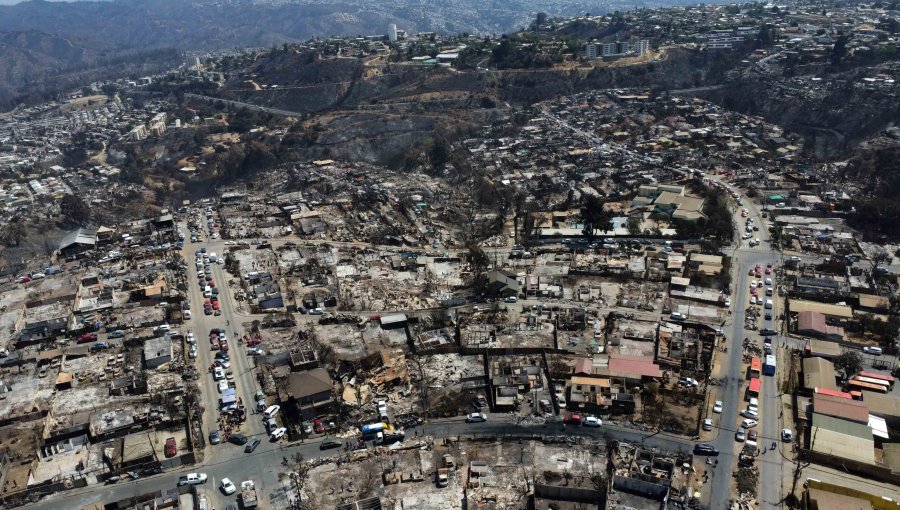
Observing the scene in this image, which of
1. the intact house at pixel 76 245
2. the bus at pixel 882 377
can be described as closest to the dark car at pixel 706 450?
the bus at pixel 882 377

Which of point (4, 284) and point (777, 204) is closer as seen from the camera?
point (4, 284)

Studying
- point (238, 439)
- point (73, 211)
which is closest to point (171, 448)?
point (238, 439)

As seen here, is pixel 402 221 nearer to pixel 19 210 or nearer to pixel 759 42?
pixel 19 210

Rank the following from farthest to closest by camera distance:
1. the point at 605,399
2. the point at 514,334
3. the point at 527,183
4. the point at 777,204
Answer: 1. the point at 527,183
2. the point at 777,204
3. the point at 514,334
4. the point at 605,399

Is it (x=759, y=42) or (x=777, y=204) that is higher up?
(x=759, y=42)

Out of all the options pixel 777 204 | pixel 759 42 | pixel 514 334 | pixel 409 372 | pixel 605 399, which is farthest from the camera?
pixel 759 42

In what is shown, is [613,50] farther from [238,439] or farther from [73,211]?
[238,439]

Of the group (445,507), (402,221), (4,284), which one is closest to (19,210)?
(4,284)
